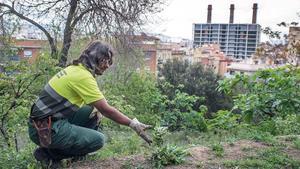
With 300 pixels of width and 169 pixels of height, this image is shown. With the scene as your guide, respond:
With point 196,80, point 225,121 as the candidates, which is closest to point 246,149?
point 225,121

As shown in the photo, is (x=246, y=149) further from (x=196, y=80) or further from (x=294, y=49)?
(x=196, y=80)

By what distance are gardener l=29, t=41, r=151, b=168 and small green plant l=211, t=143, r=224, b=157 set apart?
0.94m

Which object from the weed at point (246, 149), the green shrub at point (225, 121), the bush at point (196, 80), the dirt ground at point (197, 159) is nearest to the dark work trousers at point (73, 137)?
the dirt ground at point (197, 159)

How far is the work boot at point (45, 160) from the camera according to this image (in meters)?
3.22

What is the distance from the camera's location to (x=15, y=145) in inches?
190

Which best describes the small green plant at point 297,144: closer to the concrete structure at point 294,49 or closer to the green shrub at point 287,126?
the green shrub at point 287,126

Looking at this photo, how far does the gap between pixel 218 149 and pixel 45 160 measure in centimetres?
166

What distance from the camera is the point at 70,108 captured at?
3.10 m

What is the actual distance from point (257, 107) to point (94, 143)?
5.86 ft

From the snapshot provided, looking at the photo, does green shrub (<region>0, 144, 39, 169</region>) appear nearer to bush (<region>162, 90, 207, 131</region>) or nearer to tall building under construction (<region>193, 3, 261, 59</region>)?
bush (<region>162, 90, 207, 131</region>)

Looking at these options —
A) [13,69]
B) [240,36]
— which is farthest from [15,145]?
[240,36]

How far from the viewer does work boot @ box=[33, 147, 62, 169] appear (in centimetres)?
322

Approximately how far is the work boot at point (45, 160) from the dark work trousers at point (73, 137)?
0.10 feet

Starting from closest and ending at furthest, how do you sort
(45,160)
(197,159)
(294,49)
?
(45,160)
(197,159)
(294,49)
